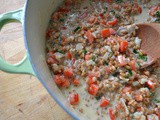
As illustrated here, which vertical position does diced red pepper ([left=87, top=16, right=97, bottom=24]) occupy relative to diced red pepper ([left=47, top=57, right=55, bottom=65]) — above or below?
above

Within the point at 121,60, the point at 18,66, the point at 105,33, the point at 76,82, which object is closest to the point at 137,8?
the point at 105,33

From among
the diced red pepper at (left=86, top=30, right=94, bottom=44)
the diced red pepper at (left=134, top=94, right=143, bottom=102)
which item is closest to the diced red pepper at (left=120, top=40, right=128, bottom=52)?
the diced red pepper at (left=86, top=30, right=94, bottom=44)

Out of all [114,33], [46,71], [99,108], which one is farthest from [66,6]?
[99,108]

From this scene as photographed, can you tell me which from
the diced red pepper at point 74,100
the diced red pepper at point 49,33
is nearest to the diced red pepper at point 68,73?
the diced red pepper at point 74,100

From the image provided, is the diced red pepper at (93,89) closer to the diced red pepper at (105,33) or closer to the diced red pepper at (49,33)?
the diced red pepper at (105,33)

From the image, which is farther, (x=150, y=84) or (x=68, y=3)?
(x=68, y=3)

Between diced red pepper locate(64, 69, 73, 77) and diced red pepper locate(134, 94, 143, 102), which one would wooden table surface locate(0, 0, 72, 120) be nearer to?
diced red pepper locate(64, 69, 73, 77)

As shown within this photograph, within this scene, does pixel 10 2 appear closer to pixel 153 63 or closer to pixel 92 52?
pixel 92 52

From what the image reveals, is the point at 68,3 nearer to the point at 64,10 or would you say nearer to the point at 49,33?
the point at 64,10
